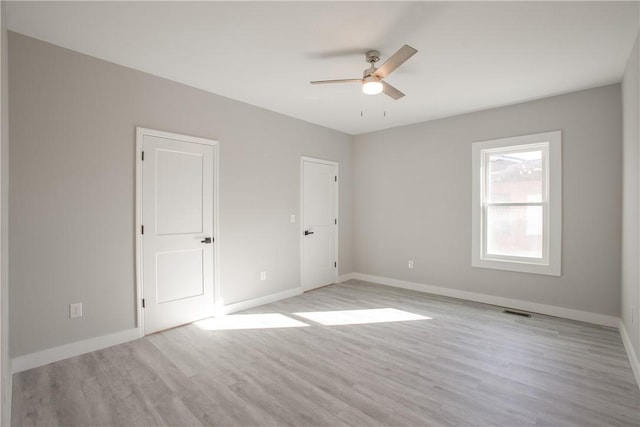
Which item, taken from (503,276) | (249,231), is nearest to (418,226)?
(503,276)

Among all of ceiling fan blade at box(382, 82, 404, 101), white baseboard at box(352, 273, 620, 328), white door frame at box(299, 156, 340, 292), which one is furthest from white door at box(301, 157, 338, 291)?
ceiling fan blade at box(382, 82, 404, 101)

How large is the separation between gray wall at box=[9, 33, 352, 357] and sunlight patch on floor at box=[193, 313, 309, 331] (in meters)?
0.30

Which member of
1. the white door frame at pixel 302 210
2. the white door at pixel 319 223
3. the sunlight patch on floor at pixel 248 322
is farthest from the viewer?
the white door at pixel 319 223

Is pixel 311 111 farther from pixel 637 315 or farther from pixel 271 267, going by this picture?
pixel 637 315

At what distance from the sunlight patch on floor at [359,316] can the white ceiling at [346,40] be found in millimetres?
2729

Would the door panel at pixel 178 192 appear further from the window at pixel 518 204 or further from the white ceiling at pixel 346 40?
the window at pixel 518 204

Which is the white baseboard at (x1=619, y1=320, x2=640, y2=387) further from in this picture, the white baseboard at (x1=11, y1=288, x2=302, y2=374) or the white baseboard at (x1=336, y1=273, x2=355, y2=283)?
the white baseboard at (x1=11, y1=288, x2=302, y2=374)

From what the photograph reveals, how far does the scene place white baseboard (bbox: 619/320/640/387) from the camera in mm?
2462

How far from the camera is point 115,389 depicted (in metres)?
2.35

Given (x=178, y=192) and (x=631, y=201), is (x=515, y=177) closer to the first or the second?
(x=631, y=201)

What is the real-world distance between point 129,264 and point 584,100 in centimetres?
539

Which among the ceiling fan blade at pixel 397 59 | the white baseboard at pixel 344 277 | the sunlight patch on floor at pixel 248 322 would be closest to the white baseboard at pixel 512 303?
the white baseboard at pixel 344 277

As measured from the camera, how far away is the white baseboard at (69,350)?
8.44 ft

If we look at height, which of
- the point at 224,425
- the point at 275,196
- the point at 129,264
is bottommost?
the point at 224,425
